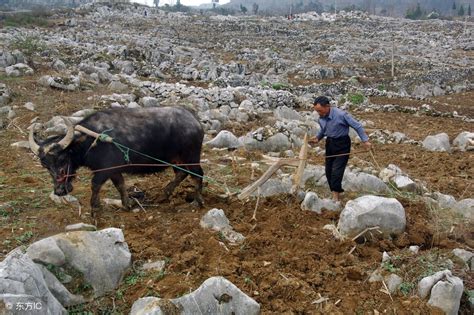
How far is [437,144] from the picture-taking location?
10414 millimetres

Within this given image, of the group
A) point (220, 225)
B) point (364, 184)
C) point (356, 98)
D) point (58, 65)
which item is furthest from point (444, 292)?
point (58, 65)

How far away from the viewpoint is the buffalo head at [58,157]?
18.4 feet

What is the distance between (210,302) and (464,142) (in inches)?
348

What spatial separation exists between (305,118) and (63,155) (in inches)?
315

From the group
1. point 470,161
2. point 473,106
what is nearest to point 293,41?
point 473,106

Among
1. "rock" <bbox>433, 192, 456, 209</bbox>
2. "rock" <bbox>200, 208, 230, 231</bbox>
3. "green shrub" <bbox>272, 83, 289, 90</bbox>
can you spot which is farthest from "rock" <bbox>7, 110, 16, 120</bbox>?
"green shrub" <bbox>272, 83, 289, 90</bbox>

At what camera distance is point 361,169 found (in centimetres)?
809

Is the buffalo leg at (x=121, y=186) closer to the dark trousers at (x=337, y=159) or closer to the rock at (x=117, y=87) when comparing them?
the dark trousers at (x=337, y=159)

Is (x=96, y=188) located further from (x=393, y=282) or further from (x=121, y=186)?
(x=393, y=282)

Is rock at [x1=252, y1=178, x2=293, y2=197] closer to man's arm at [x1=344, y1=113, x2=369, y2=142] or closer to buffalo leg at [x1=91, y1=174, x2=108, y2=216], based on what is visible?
man's arm at [x1=344, y1=113, x2=369, y2=142]

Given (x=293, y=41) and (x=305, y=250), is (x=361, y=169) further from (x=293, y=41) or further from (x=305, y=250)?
(x=293, y=41)

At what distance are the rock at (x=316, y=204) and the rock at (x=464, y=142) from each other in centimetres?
577

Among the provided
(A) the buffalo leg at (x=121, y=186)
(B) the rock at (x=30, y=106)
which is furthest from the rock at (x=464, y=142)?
(B) the rock at (x=30, y=106)

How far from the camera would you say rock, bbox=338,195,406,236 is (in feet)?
17.6
